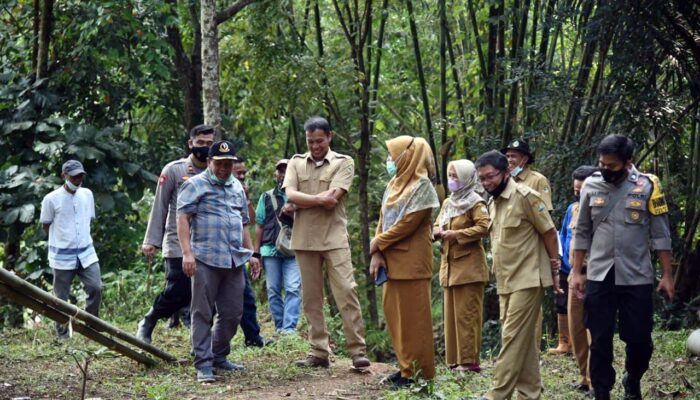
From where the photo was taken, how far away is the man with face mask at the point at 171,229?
8453 mm

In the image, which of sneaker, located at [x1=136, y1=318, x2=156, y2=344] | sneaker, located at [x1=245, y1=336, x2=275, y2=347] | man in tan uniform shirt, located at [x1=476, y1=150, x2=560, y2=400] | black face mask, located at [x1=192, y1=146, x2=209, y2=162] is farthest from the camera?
sneaker, located at [x1=245, y1=336, x2=275, y2=347]

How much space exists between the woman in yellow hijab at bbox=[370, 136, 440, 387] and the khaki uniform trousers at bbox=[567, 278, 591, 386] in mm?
1313

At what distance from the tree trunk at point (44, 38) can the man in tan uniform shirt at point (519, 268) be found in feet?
25.0

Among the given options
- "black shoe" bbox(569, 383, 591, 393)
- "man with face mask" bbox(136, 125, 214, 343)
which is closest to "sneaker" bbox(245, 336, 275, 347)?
"man with face mask" bbox(136, 125, 214, 343)

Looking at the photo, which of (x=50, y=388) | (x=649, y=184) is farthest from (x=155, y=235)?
(x=649, y=184)

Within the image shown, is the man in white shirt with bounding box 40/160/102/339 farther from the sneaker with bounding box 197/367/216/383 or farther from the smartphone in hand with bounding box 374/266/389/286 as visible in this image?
the smartphone in hand with bounding box 374/266/389/286

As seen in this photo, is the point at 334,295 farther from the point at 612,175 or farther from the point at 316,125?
the point at 612,175

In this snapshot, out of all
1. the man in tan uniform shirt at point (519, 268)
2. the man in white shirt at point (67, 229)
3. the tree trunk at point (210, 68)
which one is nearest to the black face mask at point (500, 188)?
the man in tan uniform shirt at point (519, 268)

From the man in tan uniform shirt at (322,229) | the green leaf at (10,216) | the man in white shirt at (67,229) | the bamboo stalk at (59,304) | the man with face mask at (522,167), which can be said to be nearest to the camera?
the bamboo stalk at (59,304)

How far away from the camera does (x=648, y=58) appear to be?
28.9ft

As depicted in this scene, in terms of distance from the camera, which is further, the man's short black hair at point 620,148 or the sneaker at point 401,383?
the sneaker at point 401,383

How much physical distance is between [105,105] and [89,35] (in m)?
1.59

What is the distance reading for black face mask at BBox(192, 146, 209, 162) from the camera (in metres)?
8.46

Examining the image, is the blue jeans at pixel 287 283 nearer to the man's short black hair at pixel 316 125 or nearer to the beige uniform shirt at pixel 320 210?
the beige uniform shirt at pixel 320 210
